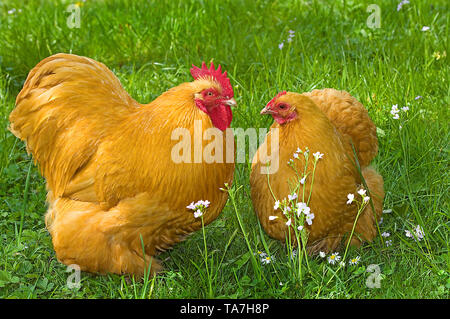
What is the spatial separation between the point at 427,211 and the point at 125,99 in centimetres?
228

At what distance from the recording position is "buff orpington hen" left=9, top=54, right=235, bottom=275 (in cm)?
355

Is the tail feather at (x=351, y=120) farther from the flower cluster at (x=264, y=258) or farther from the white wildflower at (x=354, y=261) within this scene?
the flower cluster at (x=264, y=258)

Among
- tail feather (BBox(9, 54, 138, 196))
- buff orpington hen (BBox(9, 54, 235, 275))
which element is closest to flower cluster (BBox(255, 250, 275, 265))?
buff orpington hen (BBox(9, 54, 235, 275))

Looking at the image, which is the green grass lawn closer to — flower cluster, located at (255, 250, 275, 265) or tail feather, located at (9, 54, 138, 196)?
flower cluster, located at (255, 250, 275, 265)

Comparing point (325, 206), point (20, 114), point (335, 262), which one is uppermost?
point (20, 114)

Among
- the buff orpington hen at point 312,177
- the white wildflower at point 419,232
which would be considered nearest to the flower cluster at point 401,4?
the buff orpington hen at point 312,177

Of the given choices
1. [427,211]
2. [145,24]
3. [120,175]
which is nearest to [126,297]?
[120,175]

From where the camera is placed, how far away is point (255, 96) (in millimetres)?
5195

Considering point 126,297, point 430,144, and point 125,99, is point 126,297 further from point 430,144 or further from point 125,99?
point 430,144

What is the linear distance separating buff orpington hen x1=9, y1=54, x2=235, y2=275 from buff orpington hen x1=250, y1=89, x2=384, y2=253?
A: 1.07 ft

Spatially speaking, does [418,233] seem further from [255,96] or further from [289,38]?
[289,38]

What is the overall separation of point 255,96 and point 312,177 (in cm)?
185

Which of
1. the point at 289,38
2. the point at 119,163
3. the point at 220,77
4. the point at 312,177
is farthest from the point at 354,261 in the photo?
the point at 289,38

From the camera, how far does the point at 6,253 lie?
157 inches
